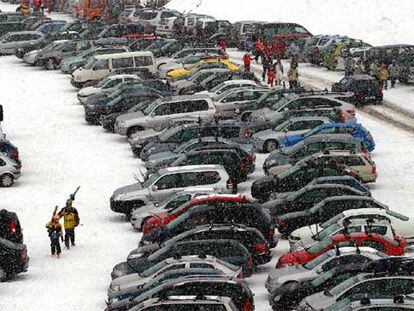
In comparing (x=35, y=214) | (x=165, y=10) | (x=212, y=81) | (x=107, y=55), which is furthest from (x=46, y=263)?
(x=165, y=10)

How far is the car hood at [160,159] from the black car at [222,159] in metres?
1.13

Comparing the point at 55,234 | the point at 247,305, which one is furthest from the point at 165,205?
the point at 247,305

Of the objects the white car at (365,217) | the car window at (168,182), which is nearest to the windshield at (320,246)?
the white car at (365,217)

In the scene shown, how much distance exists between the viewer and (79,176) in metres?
32.8

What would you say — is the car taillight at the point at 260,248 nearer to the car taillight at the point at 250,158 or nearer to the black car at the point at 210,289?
the black car at the point at 210,289

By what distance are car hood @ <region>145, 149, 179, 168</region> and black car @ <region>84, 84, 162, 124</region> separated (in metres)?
8.05

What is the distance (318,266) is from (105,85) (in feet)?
79.3

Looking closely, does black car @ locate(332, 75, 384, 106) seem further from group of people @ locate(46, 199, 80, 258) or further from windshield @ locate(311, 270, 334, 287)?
windshield @ locate(311, 270, 334, 287)

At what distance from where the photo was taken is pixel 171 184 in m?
27.6

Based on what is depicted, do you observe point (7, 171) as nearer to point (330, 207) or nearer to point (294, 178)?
point (294, 178)

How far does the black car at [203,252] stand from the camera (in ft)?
72.4

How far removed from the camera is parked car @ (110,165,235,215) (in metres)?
27.5

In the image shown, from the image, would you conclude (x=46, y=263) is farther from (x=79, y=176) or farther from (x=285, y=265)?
(x=79, y=176)

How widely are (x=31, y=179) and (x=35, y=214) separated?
13.3ft
